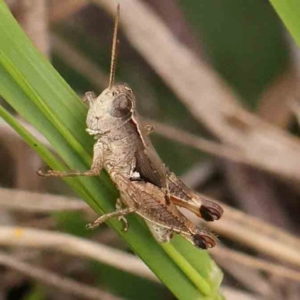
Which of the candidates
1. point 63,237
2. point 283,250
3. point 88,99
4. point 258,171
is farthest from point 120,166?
point 258,171

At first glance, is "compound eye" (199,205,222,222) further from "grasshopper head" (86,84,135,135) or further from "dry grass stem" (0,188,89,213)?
"dry grass stem" (0,188,89,213)

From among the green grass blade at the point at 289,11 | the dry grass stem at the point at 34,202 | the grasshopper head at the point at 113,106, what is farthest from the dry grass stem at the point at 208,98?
the green grass blade at the point at 289,11

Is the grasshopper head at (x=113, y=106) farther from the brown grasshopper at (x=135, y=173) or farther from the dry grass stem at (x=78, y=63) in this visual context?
the dry grass stem at (x=78, y=63)

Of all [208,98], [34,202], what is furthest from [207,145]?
[34,202]

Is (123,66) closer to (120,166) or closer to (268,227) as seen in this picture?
(268,227)

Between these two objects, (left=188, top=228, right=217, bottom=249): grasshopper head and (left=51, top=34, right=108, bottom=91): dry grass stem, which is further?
(left=51, top=34, right=108, bottom=91): dry grass stem

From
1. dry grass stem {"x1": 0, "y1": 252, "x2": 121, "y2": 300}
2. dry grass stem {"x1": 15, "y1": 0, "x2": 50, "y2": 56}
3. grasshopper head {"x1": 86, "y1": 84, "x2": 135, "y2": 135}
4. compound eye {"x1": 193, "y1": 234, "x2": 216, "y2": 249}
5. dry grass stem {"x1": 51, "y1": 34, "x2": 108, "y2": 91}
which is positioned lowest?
compound eye {"x1": 193, "y1": 234, "x2": 216, "y2": 249}

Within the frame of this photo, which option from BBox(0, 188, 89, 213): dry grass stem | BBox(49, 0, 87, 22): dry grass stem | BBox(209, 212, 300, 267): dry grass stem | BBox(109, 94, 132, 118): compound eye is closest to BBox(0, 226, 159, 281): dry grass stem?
BBox(0, 188, 89, 213): dry grass stem

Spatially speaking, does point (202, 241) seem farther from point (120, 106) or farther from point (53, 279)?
point (53, 279)
